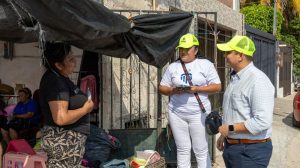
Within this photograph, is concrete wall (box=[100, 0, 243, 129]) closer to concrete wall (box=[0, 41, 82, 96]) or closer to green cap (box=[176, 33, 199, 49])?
concrete wall (box=[0, 41, 82, 96])

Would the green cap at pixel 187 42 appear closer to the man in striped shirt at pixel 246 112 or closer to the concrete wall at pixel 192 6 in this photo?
the man in striped shirt at pixel 246 112

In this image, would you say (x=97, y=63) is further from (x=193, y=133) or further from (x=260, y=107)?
(x=260, y=107)

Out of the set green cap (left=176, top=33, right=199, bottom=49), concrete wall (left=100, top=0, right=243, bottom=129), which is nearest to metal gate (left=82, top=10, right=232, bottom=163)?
concrete wall (left=100, top=0, right=243, bottom=129)

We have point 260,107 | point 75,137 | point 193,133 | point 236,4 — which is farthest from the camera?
point 236,4

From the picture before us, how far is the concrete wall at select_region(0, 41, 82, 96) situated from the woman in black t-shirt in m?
3.11

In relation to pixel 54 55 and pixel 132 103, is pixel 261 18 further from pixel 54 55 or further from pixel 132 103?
pixel 54 55

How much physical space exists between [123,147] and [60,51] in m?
2.41

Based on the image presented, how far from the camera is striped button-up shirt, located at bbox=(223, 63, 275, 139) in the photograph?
3205 millimetres

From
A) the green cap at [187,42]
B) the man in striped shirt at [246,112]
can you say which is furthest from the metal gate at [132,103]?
the man in striped shirt at [246,112]

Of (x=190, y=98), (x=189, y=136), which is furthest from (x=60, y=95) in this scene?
(x=189, y=136)

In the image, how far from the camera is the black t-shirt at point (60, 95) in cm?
337

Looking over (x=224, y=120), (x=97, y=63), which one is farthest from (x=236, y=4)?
(x=224, y=120)

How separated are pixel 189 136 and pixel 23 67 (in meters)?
3.03

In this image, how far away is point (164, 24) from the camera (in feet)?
16.8
